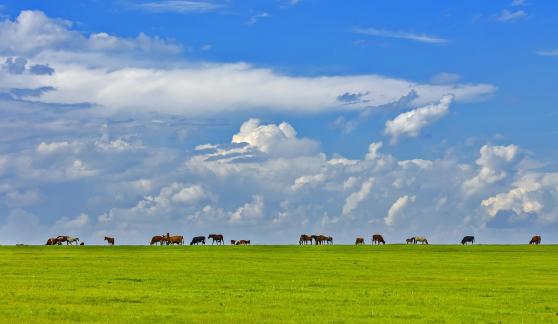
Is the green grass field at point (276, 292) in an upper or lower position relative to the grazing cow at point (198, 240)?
lower

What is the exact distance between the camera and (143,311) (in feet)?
103

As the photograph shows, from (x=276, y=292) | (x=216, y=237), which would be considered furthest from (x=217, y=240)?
(x=276, y=292)

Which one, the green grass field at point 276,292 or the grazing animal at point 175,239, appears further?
the grazing animal at point 175,239

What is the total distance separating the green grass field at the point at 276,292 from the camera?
30688 millimetres

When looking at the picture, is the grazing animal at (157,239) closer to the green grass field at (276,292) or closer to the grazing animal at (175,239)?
the grazing animal at (175,239)

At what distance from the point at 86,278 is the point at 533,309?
26606mm

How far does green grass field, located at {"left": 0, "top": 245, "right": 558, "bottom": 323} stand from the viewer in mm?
30688

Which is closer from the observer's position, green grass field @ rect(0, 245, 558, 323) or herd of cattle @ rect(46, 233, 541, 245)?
green grass field @ rect(0, 245, 558, 323)

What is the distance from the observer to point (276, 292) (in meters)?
39.4

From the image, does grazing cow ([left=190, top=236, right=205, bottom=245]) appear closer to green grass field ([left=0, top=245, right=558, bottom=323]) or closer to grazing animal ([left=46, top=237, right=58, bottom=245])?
grazing animal ([left=46, top=237, right=58, bottom=245])

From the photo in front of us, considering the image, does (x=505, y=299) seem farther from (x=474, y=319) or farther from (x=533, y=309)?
(x=474, y=319)

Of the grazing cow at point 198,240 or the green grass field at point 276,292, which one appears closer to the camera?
the green grass field at point 276,292

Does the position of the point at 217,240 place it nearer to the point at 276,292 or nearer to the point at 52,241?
the point at 52,241

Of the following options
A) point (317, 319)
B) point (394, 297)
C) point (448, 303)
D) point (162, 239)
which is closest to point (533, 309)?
point (448, 303)
